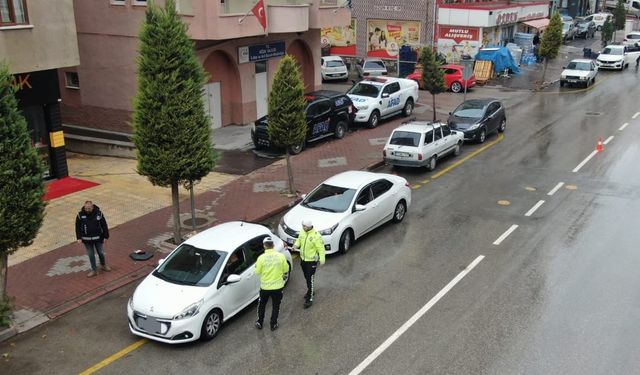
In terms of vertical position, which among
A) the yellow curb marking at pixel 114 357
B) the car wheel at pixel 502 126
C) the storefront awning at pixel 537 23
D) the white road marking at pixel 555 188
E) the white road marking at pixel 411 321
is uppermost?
the storefront awning at pixel 537 23

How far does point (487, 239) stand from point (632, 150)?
12.0 metres

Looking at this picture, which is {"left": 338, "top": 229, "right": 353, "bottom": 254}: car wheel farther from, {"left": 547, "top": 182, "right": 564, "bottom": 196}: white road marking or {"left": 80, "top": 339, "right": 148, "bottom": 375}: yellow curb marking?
{"left": 547, "top": 182, "right": 564, "bottom": 196}: white road marking

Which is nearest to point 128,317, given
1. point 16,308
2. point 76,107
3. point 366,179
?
point 16,308

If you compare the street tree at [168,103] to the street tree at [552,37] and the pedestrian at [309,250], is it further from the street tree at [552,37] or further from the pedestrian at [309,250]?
the street tree at [552,37]

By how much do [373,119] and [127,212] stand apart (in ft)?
44.6

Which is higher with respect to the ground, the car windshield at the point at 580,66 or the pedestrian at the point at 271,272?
the car windshield at the point at 580,66

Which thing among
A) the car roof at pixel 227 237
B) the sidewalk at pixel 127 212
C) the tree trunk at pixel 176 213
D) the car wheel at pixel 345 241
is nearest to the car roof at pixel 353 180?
the car wheel at pixel 345 241

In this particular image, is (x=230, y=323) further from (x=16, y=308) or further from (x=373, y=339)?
(x=16, y=308)

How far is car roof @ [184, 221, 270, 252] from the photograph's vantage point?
12137 millimetres

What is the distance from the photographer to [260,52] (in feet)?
92.8

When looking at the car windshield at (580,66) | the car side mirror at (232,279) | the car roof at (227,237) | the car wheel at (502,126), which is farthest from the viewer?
the car windshield at (580,66)

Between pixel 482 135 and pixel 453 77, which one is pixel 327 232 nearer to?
pixel 482 135

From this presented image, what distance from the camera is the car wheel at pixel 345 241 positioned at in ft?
48.6

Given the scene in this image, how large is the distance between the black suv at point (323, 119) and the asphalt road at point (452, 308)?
6457 millimetres
